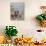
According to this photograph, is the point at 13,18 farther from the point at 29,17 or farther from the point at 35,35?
the point at 35,35

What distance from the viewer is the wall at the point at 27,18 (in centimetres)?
289

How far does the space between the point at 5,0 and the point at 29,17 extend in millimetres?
469

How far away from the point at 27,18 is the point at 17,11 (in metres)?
0.20

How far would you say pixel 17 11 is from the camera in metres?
2.89

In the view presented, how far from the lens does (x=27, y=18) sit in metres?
2.91

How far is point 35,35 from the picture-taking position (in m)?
2.91

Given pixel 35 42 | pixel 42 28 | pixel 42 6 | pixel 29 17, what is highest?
pixel 42 6

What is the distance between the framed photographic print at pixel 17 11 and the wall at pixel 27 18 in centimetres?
6

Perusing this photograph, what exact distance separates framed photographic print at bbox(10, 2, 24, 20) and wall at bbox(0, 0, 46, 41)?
0.19ft

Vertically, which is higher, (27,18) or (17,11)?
(17,11)

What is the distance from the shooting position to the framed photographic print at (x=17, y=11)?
9.45 ft

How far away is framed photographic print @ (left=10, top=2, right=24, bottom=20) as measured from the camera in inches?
113

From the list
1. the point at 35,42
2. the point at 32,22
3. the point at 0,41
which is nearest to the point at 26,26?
the point at 32,22

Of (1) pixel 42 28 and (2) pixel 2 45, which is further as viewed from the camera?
(1) pixel 42 28
